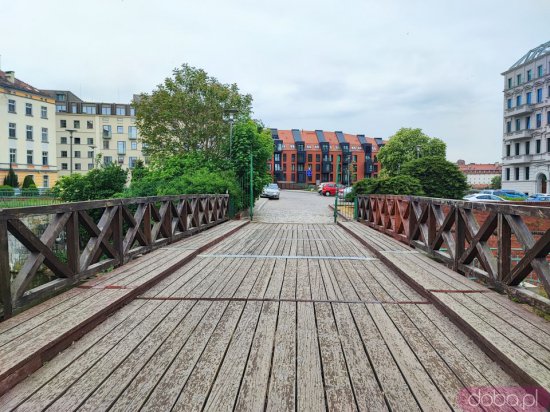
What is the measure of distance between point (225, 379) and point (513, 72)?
65.8 m

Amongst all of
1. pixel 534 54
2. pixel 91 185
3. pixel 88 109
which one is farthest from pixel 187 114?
pixel 88 109

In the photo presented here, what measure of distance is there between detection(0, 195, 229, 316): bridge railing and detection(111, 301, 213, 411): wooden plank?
1429 mm

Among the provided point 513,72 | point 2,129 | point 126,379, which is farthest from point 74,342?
point 513,72

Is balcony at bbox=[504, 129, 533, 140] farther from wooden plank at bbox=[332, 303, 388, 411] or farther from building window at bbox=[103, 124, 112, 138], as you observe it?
building window at bbox=[103, 124, 112, 138]

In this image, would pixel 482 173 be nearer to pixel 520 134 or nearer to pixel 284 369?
pixel 520 134

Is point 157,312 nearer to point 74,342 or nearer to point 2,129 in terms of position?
point 74,342

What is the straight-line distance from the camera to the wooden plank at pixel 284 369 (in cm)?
240

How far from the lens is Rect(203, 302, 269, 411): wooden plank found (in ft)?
7.86

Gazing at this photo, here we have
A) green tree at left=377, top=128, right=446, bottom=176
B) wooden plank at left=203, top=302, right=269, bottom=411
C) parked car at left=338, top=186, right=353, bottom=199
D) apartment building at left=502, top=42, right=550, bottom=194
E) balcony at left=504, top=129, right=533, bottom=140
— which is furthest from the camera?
green tree at left=377, top=128, right=446, bottom=176

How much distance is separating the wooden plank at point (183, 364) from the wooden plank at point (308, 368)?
0.73 m

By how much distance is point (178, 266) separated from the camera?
6.14m

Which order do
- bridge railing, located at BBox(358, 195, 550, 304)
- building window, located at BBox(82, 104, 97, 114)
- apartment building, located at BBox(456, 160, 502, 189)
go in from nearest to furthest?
1. bridge railing, located at BBox(358, 195, 550, 304)
2. building window, located at BBox(82, 104, 97, 114)
3. apartment building, located at BBox(456, 160, 502, 189)

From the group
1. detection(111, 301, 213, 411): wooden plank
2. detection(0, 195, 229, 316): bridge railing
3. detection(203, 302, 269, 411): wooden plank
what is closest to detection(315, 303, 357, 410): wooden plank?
detection(203, 302, 269, 411): wooden plank

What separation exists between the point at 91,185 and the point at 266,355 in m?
20.2
